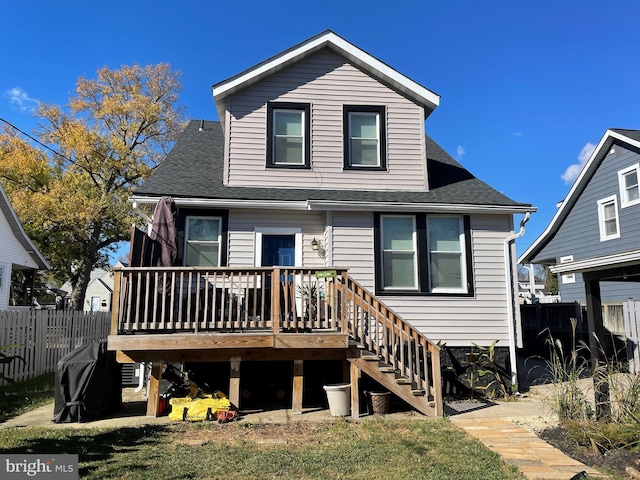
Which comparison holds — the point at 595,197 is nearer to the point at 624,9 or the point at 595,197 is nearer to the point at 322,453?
the point at 624,9

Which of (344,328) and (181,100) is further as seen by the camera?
(181,100)

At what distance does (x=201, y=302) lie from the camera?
23.7ft

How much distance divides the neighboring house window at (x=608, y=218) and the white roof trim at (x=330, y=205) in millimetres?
7234

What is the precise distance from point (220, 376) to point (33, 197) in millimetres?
18813

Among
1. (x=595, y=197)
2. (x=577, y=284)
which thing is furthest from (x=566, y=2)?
(x=577, y=284)

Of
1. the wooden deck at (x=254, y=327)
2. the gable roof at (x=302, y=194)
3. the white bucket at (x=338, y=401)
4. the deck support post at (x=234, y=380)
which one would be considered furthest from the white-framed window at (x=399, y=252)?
the deck support post at (x=234, y=380)

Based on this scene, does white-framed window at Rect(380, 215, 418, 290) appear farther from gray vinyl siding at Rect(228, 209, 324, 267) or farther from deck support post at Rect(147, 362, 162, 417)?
deck support post at Rect(147, 362, 162, 417)

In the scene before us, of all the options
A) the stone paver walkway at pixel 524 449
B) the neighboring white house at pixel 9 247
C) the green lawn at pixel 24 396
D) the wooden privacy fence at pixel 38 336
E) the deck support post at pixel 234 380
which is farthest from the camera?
the neighboring white house at pixel 9 247

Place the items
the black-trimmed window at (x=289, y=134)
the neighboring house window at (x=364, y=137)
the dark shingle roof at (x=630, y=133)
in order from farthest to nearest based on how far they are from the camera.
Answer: the dark shingle roof at (x=630, y=133) < the neighboring house window at (x=364, y=137) < the black-trimmed window at (x=289, y=134)

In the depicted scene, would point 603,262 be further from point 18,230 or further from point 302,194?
point 18,230

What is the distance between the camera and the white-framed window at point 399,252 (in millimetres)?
8812

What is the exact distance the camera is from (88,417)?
6590 mm

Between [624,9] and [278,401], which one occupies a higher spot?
[624,9]

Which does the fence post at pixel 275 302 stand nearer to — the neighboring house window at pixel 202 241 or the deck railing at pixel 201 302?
the deck railing at pixel 201 302
